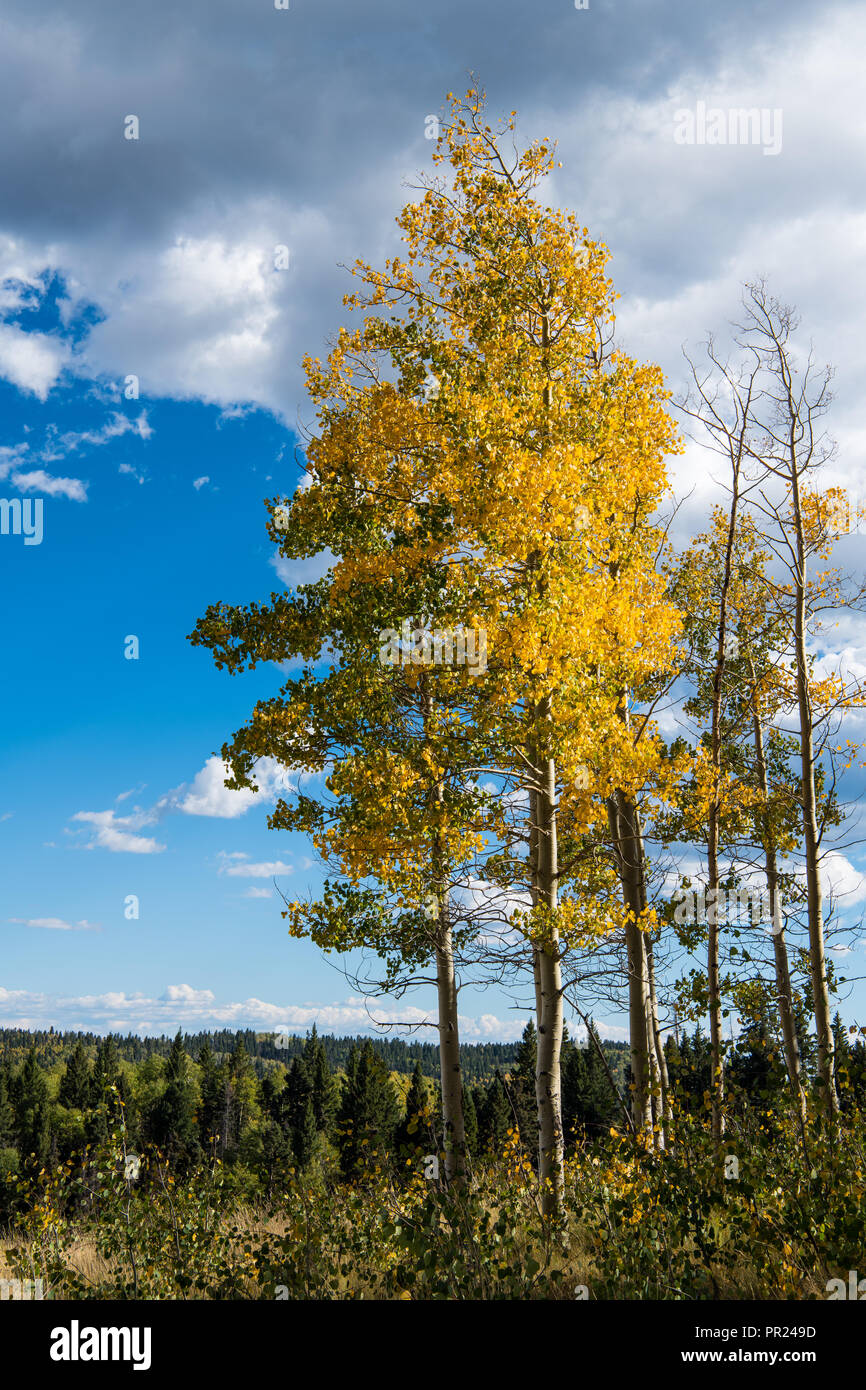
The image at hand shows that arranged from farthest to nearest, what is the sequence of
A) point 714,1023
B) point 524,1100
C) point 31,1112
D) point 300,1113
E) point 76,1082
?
1. point 76,1082
2. point 300,1113
3. point 31,1112
4. point 524,1100
5. point 714,1023

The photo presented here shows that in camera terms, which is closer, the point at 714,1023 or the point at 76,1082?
the point at 714,1023

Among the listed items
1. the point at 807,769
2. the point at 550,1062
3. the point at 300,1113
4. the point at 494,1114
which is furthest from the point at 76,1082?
the point at 807,769

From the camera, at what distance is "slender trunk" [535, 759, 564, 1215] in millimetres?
7422

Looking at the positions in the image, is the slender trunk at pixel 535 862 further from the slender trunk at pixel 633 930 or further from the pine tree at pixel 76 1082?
the pine tree at pixel 76 1082

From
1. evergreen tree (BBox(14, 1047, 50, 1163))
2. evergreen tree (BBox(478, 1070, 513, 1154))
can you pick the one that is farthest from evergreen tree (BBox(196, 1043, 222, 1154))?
evergreen tree (BBox(478, 1070, 513, 1154))

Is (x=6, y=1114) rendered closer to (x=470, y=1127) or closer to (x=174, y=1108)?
(x=174, y=1108)

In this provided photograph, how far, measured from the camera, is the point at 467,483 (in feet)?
24.8

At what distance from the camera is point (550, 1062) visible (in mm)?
7801

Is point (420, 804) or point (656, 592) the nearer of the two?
point (420, 804)

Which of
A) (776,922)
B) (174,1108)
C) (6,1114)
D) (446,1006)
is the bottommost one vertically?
(174,1108)

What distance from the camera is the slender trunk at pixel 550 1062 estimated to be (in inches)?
292
